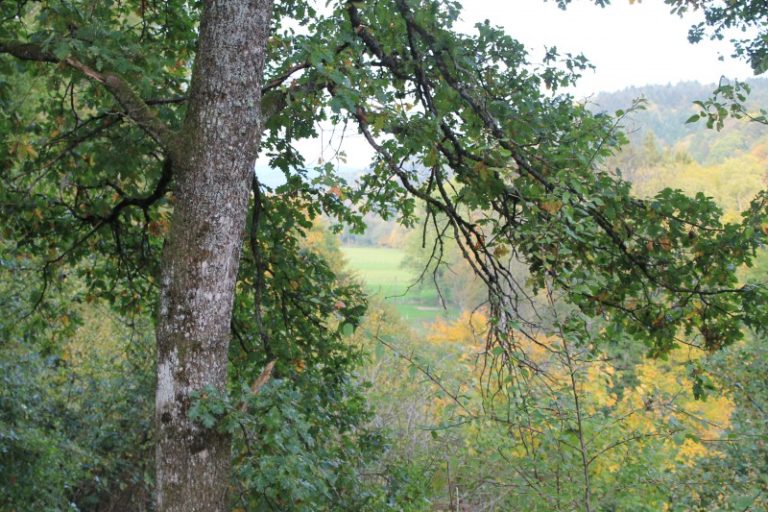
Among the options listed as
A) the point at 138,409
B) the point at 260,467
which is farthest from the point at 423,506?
the point at 138,409

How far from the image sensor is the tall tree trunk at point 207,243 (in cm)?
288

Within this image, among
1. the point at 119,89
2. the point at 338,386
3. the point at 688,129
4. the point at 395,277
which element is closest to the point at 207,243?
the point at 119,89

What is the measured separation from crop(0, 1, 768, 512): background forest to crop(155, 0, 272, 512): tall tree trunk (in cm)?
14

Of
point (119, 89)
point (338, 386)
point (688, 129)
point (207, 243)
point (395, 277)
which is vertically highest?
point (688, 129)

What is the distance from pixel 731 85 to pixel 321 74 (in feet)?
7.98

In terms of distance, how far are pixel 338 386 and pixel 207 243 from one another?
92.9 inches

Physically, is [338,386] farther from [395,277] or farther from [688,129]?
[395,277]

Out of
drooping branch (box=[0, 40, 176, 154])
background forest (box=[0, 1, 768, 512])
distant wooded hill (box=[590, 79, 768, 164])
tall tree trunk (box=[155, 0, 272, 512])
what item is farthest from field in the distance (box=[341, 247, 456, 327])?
tall tree trunk (box=[155, 0, 272, 512])

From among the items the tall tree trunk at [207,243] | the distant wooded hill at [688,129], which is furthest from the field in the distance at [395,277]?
the tall tree trunk at [207,243]

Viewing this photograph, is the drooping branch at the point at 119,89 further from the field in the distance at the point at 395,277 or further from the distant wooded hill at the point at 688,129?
the field in the distance at the point at 395,277

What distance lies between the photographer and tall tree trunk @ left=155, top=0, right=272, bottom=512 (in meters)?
2.88

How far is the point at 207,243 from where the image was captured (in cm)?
297

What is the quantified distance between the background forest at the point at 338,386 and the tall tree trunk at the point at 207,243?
0.14m

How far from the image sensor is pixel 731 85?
4039 mm
